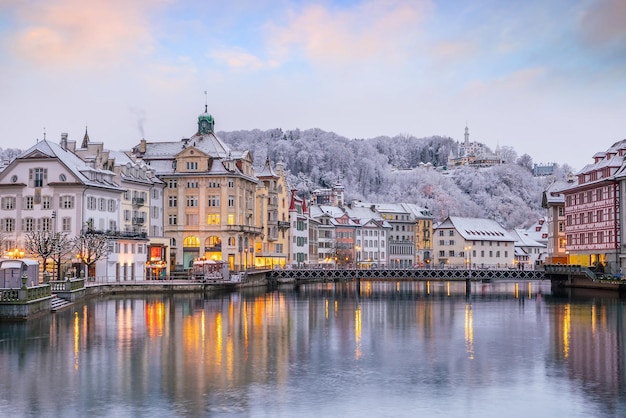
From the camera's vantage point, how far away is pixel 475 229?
184875 millimetres

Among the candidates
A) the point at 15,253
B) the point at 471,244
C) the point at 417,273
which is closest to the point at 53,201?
the point at 15,253

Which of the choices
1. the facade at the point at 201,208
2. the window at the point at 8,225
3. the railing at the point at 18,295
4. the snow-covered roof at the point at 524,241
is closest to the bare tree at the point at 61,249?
the window at the point at 8,225

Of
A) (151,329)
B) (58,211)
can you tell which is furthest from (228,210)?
(151,329)

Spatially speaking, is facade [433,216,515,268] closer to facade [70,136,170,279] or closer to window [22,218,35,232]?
facade [70,136,170,279]

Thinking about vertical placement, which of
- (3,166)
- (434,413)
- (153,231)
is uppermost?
(3,166)

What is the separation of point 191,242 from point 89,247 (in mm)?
29571

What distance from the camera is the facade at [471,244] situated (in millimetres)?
181250

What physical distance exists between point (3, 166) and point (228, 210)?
29.2 meters

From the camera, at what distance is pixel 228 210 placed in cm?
11575

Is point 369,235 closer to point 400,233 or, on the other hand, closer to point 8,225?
point 400,233

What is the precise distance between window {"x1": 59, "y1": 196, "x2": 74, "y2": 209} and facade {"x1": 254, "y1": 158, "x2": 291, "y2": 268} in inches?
1485

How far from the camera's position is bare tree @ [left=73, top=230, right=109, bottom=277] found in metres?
87.1

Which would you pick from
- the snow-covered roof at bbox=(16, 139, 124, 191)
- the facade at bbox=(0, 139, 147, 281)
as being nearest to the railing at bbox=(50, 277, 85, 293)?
the facade at bbox=(0, 139, 147, 281)

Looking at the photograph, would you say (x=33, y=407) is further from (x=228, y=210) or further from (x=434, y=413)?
(x=228, y=210)
